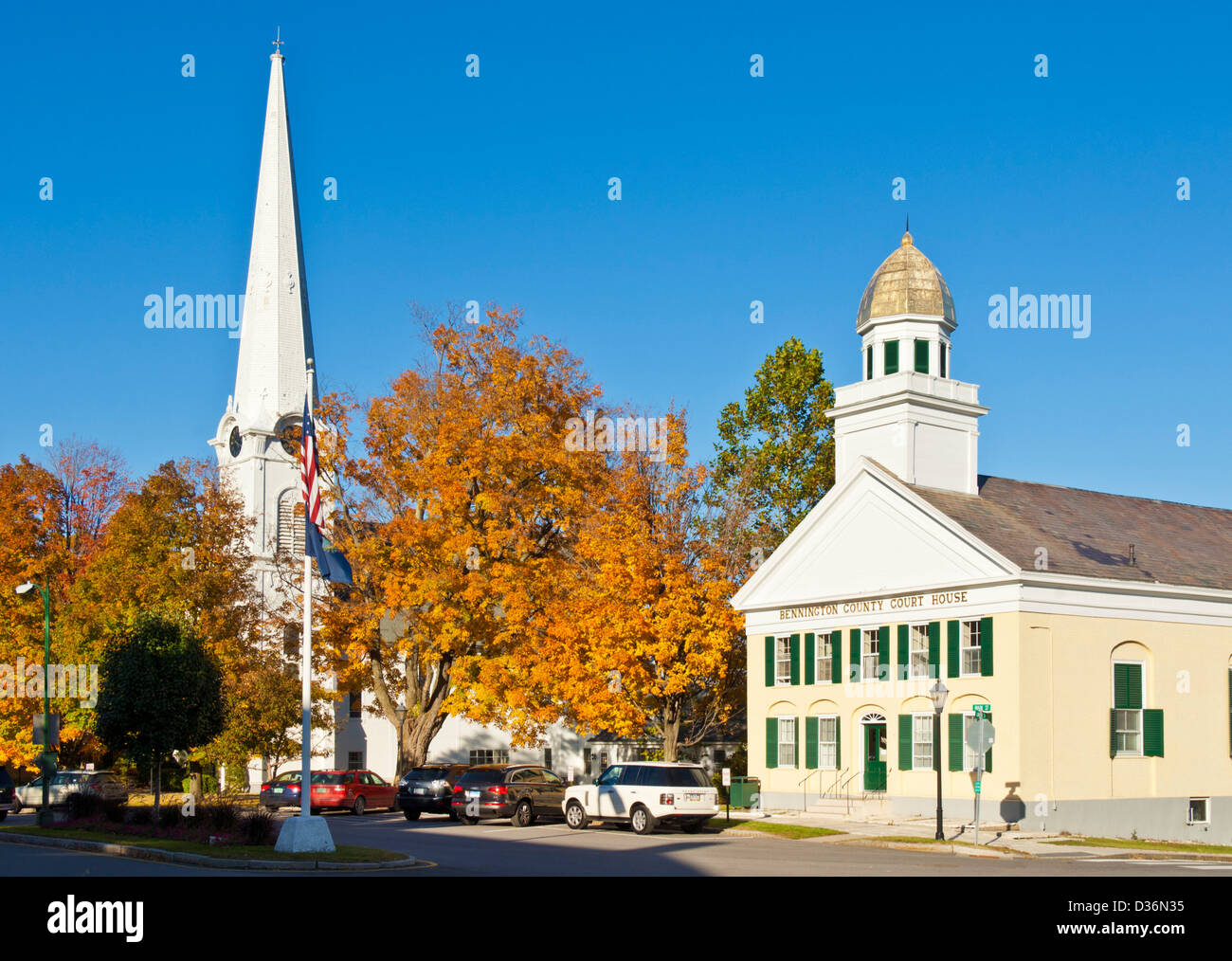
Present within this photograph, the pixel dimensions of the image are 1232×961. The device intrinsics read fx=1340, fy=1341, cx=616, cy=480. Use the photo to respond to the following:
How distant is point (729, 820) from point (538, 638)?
10.5 metres

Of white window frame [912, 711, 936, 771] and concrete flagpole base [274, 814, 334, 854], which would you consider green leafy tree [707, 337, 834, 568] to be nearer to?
white window frame [912, 711, 936, 771]

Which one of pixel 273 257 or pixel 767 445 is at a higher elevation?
pixel 273 257

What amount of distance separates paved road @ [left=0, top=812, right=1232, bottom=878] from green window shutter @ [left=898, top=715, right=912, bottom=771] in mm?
7290

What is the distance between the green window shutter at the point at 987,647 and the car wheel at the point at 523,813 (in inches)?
504

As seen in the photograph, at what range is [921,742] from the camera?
3803 centimetres

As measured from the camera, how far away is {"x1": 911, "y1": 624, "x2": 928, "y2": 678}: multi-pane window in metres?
38.5

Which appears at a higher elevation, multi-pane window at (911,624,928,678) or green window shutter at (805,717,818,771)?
multi-pane window at (911,624,928,678)

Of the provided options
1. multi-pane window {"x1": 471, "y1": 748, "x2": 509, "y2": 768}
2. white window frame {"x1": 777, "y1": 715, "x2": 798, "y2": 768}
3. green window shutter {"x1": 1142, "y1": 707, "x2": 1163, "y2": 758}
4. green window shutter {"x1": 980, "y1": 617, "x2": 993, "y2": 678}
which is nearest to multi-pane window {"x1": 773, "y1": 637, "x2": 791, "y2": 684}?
white window frame {"x1": 777, "y1": 715, "x2": 798, "y2": 768}

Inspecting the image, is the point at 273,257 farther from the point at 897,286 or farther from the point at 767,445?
the point at 897,286

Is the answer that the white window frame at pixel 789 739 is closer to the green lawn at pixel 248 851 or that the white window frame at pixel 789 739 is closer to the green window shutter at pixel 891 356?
the green window shutter at pixel 891 356

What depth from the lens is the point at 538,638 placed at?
44625 millimetres
